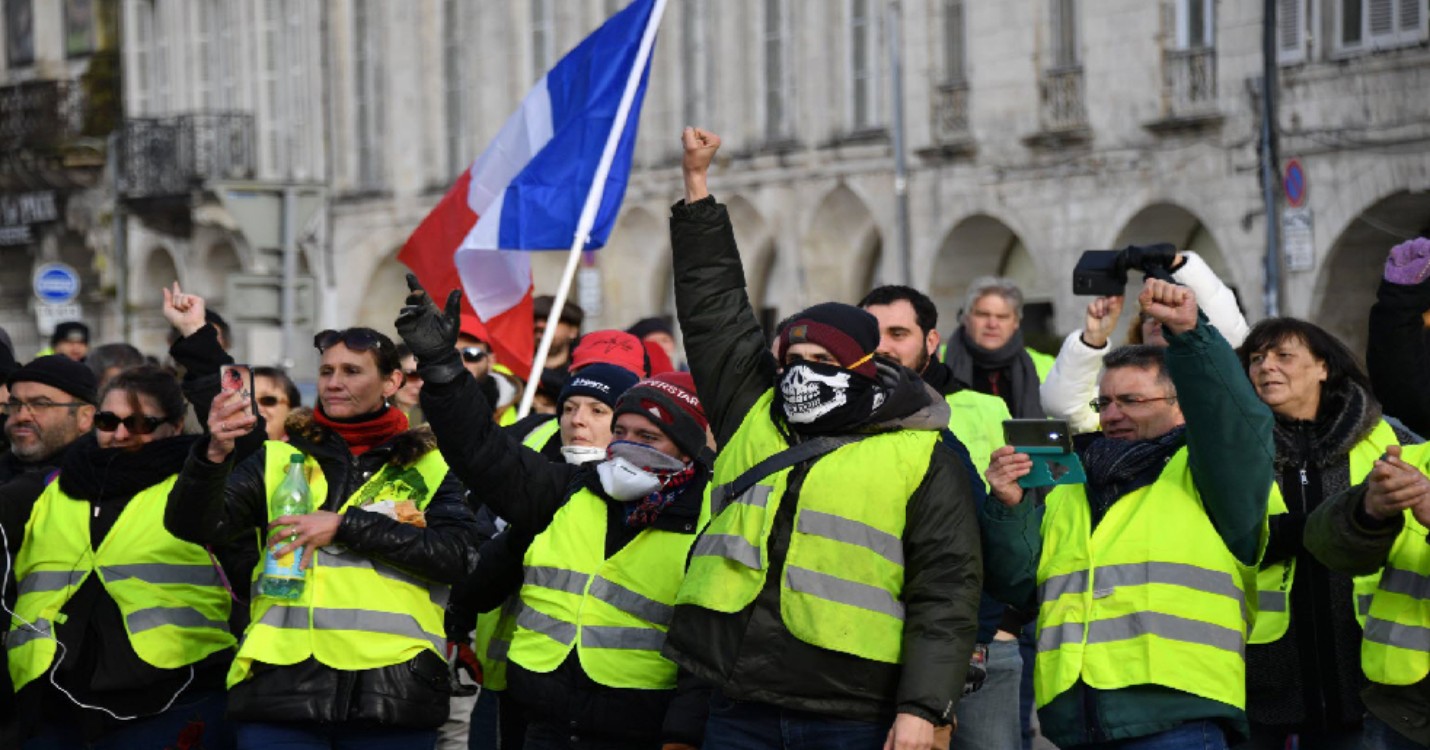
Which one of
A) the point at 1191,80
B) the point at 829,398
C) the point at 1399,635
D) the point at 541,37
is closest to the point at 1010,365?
the point at 1399,635

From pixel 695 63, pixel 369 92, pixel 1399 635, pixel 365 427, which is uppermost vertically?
pixel 369 92

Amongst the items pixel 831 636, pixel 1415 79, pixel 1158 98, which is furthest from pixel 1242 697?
pixel 1158 98

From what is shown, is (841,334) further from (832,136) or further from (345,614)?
(832,136)

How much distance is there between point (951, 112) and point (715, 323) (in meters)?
22.9

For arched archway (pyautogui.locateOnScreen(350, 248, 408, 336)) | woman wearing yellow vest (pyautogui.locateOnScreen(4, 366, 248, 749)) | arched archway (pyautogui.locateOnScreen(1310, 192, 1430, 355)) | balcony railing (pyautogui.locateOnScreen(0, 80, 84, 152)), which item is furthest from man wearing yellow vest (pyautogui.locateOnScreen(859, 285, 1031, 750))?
balcony railing (pyautogui.locateOnScreen(0, 80, 84, 152))

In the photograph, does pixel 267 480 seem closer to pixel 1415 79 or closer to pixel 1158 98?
pixel 1415 79

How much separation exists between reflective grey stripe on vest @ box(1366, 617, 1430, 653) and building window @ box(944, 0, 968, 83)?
22.7 meters

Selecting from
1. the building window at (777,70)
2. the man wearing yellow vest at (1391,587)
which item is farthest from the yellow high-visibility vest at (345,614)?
the building window at (777,70)

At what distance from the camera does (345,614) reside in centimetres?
737

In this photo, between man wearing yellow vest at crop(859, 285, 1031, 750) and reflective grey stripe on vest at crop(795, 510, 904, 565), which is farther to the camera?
man wearing yellow vest at crop(859, 285, 1031, 750)

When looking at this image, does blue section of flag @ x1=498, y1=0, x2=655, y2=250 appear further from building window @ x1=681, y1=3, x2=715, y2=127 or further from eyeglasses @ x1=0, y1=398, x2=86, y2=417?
building window @ x1=681, y1=3, x2=715, y2=127

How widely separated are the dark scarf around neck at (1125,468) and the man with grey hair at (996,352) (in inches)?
141

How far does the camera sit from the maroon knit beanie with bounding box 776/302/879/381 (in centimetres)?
628

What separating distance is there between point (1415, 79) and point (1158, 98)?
137 inches
